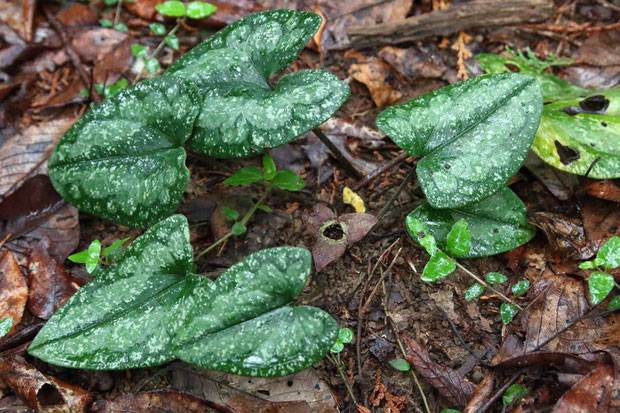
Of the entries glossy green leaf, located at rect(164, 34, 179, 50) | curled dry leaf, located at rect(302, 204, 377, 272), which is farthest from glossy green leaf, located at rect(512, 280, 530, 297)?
glossy green leaf, located at rect(164, 34, 179, 50)

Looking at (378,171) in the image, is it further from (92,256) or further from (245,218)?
(92,256)

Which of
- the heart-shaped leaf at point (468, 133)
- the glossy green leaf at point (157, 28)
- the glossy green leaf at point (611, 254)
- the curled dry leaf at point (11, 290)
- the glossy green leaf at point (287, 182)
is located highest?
the glossy green leaf at point (157, 28)

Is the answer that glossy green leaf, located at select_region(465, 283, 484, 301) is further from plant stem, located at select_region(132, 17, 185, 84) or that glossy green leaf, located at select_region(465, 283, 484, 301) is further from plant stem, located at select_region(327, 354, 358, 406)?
plant stem, located at select_region(132, 17, 185, 84)

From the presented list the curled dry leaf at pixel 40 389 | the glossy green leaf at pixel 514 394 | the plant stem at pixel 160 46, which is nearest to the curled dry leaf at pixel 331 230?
the glossy green leaf at pixel 514 394

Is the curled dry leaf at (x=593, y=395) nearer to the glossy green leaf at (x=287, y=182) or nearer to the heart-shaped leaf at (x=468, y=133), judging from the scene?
the heart-shaped leaf at (x=468, y=133)

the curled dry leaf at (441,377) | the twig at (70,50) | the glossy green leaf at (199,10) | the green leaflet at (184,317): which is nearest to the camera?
the green leaflet at (184,317)

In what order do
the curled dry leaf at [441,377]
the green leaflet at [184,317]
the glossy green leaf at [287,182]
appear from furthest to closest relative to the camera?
the glossy green leaf at [287,182] → the curled dry leaf at [441,377] → the green leaflet at [184,317]
